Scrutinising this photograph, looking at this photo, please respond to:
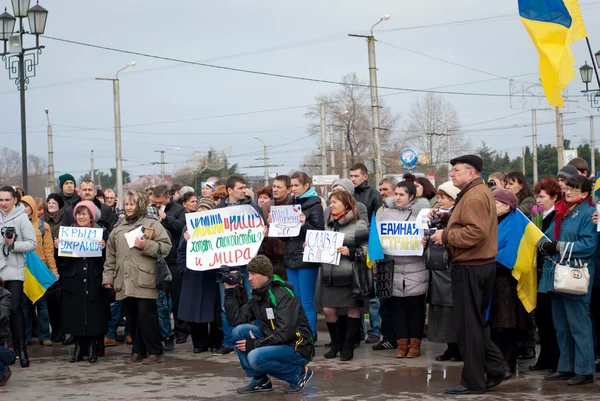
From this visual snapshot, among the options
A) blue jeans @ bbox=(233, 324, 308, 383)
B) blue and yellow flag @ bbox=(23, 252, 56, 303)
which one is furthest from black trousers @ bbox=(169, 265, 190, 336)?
blue jeans @ bbox=(233, 324, 308, 383)

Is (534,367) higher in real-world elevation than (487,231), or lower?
lower

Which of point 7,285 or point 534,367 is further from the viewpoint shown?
point 7,285

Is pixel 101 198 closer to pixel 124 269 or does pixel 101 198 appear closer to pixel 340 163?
pixel 124 269

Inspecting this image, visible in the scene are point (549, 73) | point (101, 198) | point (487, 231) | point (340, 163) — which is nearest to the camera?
point (487, 231)

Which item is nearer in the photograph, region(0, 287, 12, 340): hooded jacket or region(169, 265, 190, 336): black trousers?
region(0, 287, 12, 340): hooded jacket

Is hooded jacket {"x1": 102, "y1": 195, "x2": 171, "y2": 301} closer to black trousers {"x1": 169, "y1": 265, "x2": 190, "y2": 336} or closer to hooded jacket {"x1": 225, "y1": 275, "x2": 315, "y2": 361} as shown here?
black trousers {"x1": 169, "y1": 265, "x2": 190, "y2": 336}

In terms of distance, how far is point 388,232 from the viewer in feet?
34.2

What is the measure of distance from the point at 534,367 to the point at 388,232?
2275mm

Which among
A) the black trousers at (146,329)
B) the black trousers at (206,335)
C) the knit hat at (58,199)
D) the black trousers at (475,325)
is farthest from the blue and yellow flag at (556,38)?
the knit hat at (58,199)

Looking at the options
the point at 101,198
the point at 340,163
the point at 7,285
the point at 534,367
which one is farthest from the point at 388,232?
the point at 340,163

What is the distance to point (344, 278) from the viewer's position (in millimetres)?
10406

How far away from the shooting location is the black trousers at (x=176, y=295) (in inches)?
489

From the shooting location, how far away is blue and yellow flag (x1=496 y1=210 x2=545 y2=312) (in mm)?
8898

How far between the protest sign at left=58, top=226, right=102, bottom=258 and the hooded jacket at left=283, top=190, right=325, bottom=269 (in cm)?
243
